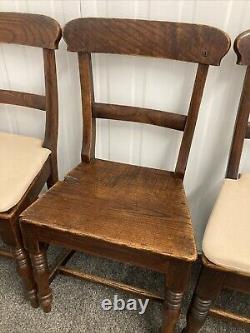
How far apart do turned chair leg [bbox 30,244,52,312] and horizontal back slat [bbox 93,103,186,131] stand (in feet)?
1.46

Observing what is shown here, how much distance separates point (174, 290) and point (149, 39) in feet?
2.10

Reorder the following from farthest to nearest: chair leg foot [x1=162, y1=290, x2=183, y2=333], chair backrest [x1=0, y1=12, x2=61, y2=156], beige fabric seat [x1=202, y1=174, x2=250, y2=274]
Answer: chair backrest [x1=0, y1=12, x2=61, y2=156] < chair leg foot [x1=162, y1=290, x2=183, y2=333] < beige fabric seat [x1=202, y1=174, x2=250, y2=274]

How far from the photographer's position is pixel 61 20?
3.12 feet

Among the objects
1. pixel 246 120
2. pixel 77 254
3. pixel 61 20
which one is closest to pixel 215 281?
pixel 246 120

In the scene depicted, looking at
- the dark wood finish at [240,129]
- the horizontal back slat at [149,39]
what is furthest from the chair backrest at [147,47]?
A: the dark wood finish at [240,129]

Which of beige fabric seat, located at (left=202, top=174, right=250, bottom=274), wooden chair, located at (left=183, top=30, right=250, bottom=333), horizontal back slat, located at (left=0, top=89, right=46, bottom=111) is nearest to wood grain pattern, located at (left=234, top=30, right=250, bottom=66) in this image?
wooden chair, located at (left=183, top=30, right=250, bottom=333)

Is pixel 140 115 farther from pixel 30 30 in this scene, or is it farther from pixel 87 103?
pixel 30 30

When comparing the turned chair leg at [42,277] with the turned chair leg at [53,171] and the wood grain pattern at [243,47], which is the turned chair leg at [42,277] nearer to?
the turned chair leg at [53,171]

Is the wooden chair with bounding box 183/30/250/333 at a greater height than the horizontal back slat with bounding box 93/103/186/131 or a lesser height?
lesser

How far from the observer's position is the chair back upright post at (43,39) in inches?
34.6

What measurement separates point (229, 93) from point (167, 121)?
207mm

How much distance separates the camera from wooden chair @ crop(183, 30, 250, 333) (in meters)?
0.68

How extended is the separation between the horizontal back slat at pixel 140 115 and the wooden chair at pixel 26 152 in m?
0.14

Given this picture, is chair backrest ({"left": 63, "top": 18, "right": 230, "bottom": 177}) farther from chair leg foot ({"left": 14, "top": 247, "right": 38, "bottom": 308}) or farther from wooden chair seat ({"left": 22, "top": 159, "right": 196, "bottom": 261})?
chair leg foot ({"left": 14, "top": 247, "right": 38, "bottom": 308})
